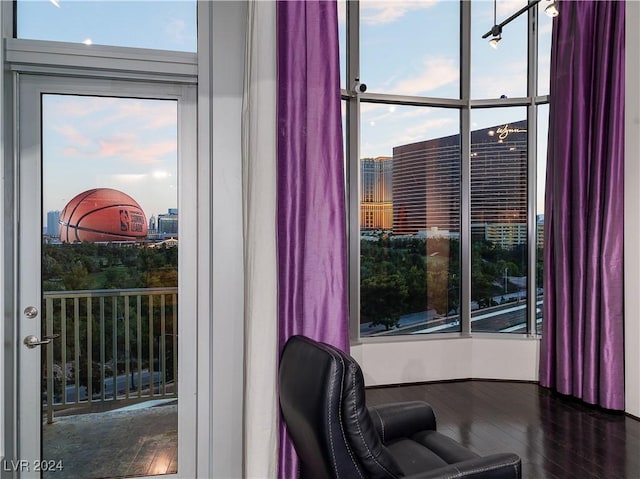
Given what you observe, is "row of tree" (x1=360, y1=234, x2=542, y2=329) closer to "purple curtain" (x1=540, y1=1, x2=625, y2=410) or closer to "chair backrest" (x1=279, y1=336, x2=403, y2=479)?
"purple curtain" (x1=540, y1=1, x2=625, y2=410)

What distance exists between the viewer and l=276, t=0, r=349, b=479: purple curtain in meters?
2.33

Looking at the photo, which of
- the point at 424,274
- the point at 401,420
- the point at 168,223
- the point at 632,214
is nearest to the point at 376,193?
the point at 424,274

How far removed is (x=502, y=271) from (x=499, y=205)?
68 cm

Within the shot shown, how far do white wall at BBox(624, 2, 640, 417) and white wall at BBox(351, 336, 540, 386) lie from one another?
998 millimetres

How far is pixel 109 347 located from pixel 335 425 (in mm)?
1419

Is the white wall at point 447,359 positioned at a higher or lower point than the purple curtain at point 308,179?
lower

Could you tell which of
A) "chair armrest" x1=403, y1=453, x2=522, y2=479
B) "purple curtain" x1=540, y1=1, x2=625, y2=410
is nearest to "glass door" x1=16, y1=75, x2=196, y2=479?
"chair armrest" x1=403, y1=453, x2=522, y2=479

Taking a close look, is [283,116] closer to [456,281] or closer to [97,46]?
[97,46]

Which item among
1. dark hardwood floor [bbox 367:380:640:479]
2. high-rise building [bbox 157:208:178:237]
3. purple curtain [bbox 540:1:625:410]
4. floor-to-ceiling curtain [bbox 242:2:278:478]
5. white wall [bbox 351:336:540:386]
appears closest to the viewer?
floor-to-ceiling curtain [bbox 242:2:278:478]

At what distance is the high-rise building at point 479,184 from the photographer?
510 cm

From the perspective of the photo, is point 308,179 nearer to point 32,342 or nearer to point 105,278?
point 105,278

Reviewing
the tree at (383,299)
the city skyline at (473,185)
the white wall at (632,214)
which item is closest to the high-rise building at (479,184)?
the city skyline at (473,185)

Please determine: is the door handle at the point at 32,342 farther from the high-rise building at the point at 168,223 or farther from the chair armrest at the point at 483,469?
the chair armrest at the point at 483,469

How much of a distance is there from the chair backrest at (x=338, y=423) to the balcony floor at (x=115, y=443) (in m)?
1.13
